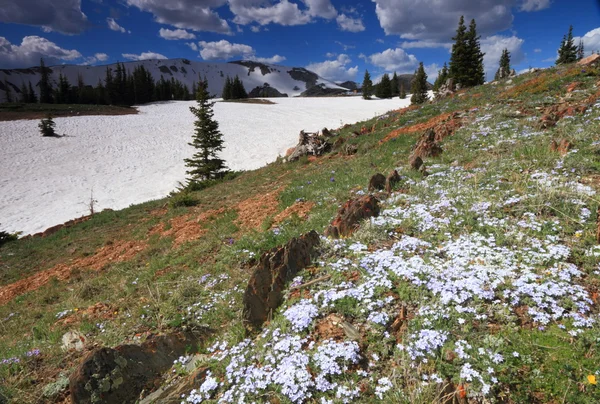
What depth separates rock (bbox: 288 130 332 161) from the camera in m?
21.3

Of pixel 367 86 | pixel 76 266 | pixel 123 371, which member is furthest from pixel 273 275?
pixel 367 86

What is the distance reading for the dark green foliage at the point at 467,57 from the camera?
41562 millimetres

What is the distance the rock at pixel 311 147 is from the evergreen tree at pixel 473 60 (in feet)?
105

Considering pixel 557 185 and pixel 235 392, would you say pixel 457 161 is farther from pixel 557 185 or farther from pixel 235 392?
pixel 235 392

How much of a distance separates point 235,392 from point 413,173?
24.0 feet

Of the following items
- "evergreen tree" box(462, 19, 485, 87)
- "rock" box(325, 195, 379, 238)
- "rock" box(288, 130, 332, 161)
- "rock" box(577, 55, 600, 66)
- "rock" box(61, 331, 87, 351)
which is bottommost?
"rock" box(61, 331, 87, 351)

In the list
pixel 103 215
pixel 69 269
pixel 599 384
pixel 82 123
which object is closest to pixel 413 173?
pixel 599 384

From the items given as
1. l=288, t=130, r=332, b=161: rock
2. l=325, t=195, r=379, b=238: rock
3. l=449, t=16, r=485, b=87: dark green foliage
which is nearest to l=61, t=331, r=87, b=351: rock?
l=325, t=195, r=379, b=238: rock

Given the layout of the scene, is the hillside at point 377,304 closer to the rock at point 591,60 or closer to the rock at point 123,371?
the rock at point 123,371

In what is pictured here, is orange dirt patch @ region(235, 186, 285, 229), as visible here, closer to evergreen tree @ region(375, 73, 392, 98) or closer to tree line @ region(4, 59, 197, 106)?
tree line @ region(4, 59, 197, 106)

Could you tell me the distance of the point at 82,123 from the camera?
51531 millimetres

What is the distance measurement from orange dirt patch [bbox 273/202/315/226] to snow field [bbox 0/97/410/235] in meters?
21.2

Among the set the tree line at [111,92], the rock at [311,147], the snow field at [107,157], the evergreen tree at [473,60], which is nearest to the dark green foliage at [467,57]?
the evergreen tree at [473,60]

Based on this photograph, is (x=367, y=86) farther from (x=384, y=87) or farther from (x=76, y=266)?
(x=76, y=266)
